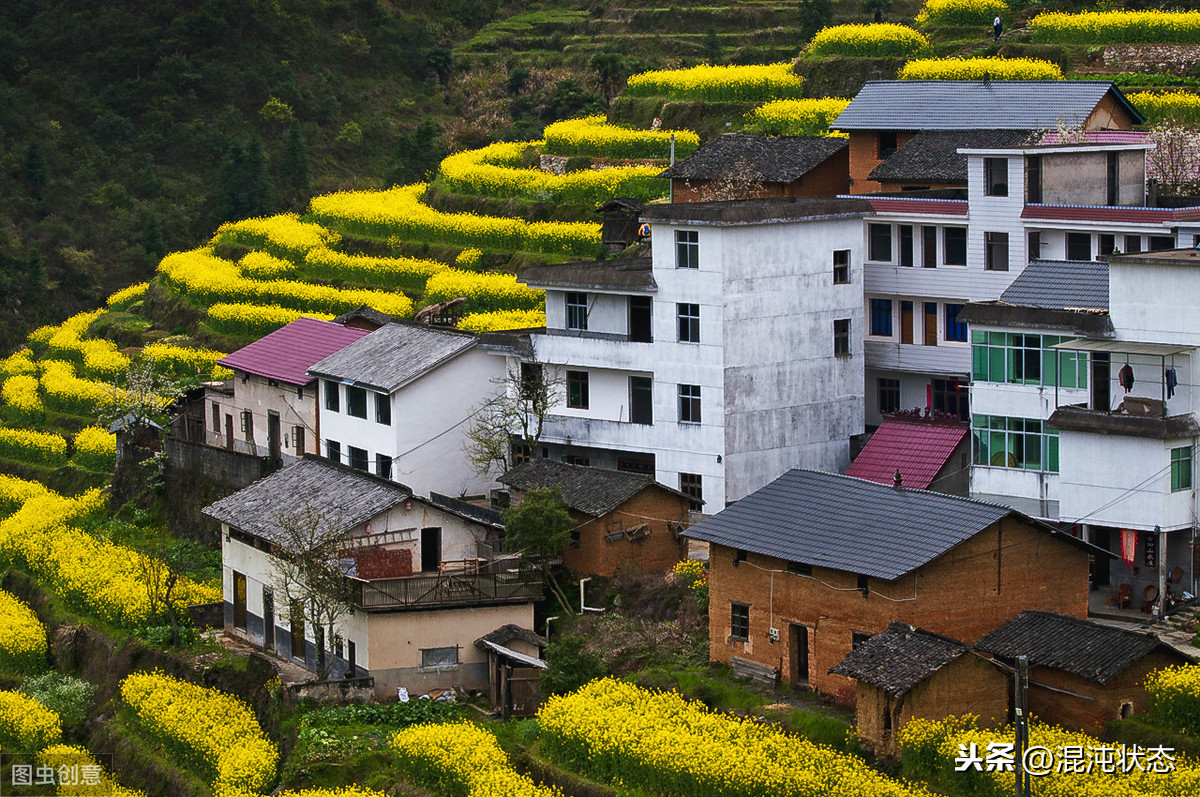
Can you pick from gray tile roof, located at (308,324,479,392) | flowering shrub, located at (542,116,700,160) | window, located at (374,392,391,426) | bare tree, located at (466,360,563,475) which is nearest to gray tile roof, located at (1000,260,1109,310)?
bare tree, located at (466,360,563,475)

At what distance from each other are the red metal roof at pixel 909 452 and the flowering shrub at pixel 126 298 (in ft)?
142

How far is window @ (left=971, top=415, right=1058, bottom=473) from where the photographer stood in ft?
152

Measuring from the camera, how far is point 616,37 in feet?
335

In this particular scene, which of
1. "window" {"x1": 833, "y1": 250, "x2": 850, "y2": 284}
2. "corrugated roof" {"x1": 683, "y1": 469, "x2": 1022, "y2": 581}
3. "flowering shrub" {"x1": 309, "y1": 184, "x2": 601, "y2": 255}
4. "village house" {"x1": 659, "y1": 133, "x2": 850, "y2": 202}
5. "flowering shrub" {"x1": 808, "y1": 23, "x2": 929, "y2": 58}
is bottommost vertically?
"corrugated roof" {"x1": 683, "y1": 469, "x2": 1022, "y2": 581}

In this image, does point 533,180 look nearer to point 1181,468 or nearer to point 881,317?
point 881,317

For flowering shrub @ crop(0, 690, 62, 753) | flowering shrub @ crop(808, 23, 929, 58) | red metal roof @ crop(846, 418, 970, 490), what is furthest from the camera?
flowering shrub @ crop(808, 23, 929, 58)

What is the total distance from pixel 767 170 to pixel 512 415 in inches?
462

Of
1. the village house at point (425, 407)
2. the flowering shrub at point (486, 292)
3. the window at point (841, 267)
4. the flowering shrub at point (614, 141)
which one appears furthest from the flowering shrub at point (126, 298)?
the window at point (841, 267)

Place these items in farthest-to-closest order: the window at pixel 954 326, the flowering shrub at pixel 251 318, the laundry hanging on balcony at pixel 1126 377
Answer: the flowering shrub at pixel 251 318 < the window at pixel 954 326 < the laundry hanging on balcony at pixel 1126 377

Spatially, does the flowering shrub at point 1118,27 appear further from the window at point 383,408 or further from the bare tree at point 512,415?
the window at point 383,408

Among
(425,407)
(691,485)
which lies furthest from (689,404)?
(425,407)

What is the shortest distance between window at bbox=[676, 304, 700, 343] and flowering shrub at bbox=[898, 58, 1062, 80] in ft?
62.2

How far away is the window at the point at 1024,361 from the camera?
45844 millimetres

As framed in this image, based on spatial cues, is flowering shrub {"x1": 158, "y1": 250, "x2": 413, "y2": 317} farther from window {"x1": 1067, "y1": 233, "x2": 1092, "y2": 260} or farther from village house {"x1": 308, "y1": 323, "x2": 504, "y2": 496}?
window {"x1": 1067, "y1": 233, "x2": 1092, "y2": 260}
